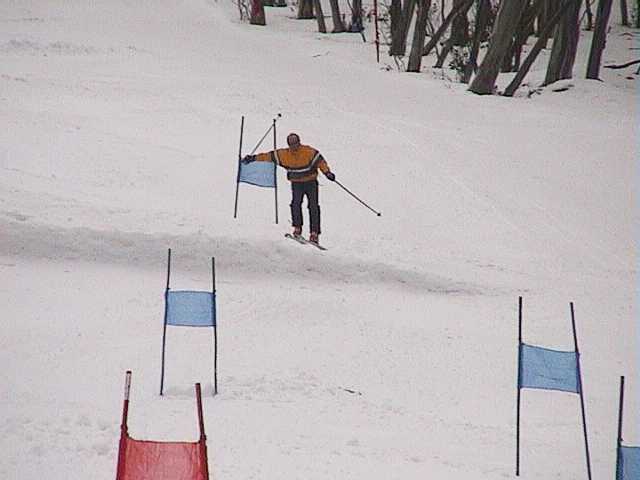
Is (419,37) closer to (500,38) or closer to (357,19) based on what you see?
(500,38)

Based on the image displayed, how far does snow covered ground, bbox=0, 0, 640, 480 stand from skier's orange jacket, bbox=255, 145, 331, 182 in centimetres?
86

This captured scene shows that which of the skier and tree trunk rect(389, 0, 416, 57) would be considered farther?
tree trunk rect(389, 0, 416, 57)

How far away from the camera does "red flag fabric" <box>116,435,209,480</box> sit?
4.63 metres

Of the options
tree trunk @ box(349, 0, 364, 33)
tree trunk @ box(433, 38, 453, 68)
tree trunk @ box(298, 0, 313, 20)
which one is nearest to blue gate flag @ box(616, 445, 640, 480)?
tree trunk @ box(433, 38, 453, 68)

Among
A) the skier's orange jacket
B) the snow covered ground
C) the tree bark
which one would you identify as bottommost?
the snow covered ground

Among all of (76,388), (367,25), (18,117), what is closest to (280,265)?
(76,388)

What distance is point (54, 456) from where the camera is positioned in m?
6.44

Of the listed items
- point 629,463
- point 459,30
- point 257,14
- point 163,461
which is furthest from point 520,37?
point 163,461

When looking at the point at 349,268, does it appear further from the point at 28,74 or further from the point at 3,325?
the point at 28,74

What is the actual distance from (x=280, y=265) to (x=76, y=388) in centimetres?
403

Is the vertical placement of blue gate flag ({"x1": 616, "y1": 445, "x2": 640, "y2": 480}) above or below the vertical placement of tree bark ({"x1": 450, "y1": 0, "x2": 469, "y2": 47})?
below

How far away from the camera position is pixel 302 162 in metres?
11.8

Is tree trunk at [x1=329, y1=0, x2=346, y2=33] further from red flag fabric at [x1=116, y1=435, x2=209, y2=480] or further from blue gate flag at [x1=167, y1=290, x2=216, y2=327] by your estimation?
red flag fabric at [x1=116, y1=435, x2=209, y2=480]

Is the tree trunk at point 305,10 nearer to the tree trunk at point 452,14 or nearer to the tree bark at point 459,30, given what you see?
the tree bark at point 459,30
